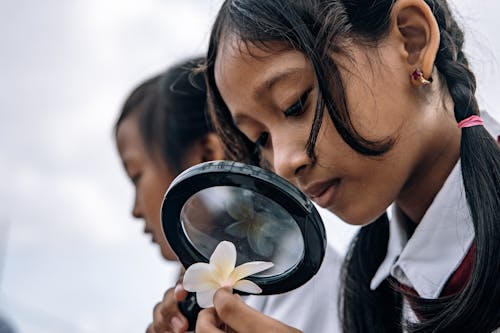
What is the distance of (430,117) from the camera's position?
128 cm

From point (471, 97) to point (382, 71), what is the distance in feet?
0.52

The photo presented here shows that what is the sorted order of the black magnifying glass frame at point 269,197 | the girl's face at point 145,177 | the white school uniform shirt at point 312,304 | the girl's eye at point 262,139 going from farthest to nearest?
1. the girl's face at point 145,177
2. the white school uniform shirt at point 312,304
3. the girl's eye at point 262,139
4. the black magnifying glass frame at point 269,197

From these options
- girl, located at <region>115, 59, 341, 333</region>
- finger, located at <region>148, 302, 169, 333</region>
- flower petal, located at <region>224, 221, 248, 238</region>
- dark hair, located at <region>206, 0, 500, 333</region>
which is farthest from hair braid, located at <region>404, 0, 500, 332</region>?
girl, located at <region>115, 59, 341, 333</region>

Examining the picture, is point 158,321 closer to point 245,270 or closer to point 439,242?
point 245,270

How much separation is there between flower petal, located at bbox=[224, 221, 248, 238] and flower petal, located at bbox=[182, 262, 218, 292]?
0.24 feet

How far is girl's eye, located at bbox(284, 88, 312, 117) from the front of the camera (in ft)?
3.97

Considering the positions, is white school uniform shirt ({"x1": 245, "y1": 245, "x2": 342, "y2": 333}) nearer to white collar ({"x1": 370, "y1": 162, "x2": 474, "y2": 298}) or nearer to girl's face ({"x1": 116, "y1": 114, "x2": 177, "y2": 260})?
white collar ({"x1": 370, "y1": 162, "x2": 474, "y2": 298})

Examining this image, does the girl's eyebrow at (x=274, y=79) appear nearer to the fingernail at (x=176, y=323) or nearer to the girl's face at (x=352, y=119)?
the girl's face at (x=352, y=119)

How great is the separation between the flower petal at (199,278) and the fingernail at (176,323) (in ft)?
0.61

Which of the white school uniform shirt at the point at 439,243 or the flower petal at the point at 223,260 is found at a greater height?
the flower petal at the point at 223,260

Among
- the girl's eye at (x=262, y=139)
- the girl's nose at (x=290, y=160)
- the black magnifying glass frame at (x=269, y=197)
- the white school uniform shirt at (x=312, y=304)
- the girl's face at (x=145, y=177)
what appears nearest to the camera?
the black magnifying glass frame at (x=269, y=197)

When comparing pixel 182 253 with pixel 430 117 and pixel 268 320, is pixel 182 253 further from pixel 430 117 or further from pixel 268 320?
pixel 430 117

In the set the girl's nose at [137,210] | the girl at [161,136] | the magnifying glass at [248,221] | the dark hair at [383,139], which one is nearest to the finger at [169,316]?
the magnifying glass at [248,221]

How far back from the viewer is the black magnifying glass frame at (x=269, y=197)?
41.9 inches
